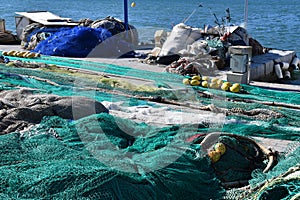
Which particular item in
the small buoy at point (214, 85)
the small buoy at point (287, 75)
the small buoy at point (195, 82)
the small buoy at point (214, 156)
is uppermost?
the small buoy at point (214, 156)

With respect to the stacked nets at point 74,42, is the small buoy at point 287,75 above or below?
below

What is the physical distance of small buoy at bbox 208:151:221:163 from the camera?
A: 191 inches

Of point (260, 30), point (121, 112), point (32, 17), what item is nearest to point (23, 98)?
point (121, 112)

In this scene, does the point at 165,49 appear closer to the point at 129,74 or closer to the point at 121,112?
the point at 129,74

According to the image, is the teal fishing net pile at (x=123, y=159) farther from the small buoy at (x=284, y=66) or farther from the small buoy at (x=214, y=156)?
the small buoy at (x=284, y=66)

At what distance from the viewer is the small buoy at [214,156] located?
4.84m

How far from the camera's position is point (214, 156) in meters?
4.87

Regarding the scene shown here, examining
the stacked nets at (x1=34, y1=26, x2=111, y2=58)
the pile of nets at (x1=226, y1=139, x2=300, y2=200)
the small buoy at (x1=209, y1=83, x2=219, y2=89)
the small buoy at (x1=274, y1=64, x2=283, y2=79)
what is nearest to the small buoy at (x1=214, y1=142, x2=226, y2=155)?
the pile of nets at (x1=226, y1=139, x2=300, y2=200)

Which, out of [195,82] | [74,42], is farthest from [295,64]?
[74,42]

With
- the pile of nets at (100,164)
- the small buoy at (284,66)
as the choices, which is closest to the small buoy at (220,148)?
the pile of nets at (100,164)

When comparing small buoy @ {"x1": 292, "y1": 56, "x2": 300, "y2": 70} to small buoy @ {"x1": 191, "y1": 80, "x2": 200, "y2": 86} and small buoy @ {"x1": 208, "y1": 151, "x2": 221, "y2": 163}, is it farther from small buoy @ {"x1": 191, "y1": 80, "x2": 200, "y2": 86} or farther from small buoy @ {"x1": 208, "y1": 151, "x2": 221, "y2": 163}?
small buoy @ {"x1": 208, "y1": 151, "x2": 221, "y2": 163}

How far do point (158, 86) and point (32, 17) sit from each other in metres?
8.96

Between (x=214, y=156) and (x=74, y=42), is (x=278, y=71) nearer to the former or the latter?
(x=74, y=42)

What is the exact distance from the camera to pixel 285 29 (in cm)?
3098
